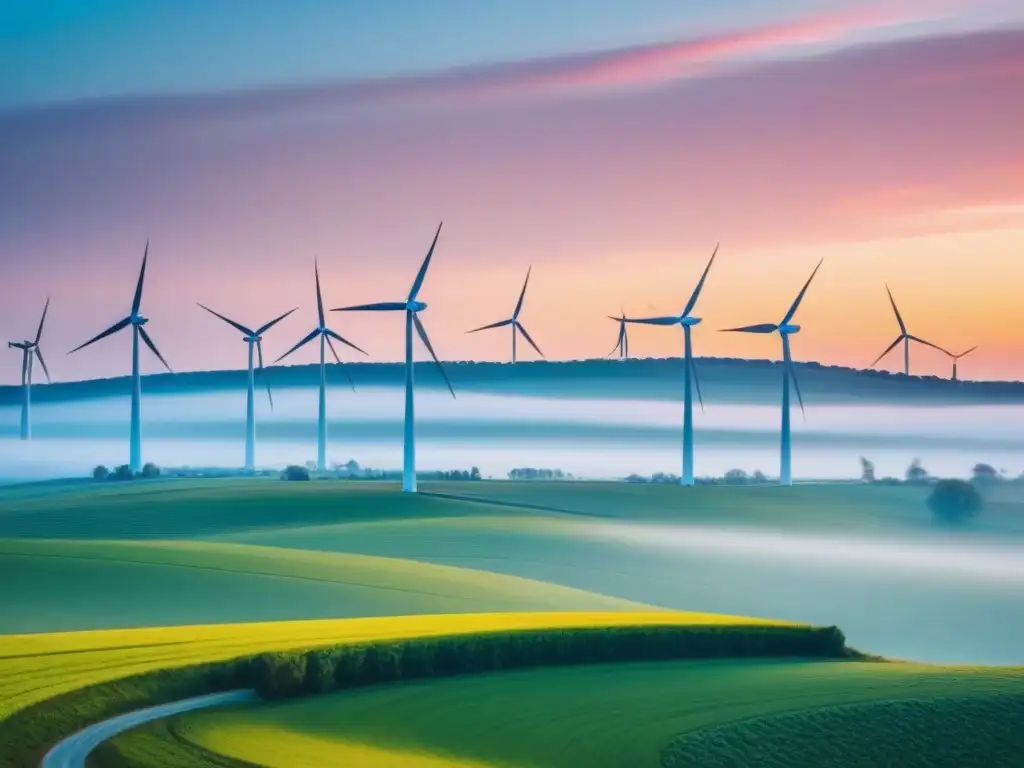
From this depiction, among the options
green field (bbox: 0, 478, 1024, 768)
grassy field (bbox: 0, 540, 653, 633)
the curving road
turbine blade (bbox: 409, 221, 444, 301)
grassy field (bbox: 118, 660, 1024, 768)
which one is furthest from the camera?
turbine blade (bbox: 409, 221, 444, 301)

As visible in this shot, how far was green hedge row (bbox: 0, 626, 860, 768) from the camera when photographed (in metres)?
21.9

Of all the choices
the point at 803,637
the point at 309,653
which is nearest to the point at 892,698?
the point at 803,637

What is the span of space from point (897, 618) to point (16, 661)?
32282 millimetres

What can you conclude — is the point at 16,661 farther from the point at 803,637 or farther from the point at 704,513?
the point at 704,513

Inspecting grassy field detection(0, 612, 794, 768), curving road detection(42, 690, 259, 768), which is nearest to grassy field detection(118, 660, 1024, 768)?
curving road detection(42, 690, 259, 768)

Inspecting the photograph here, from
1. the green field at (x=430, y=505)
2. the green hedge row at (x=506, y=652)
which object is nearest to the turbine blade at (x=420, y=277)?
the green field at (x=430, y=505)

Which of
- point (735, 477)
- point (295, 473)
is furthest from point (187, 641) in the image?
point (735, 477)

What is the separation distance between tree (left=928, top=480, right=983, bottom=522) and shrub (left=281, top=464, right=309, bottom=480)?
4172 centimetres

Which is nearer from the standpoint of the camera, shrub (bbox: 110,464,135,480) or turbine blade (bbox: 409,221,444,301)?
turbine blade (bbox: 409,221,444,301)

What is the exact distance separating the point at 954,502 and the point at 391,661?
76.0m

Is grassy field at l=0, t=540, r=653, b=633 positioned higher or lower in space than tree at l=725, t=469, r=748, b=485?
lower

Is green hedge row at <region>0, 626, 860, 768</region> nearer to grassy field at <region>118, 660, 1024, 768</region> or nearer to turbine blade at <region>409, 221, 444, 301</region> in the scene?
grassy field at <region>118, 660, 1024, 768</region>

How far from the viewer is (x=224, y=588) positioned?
43.6 metres

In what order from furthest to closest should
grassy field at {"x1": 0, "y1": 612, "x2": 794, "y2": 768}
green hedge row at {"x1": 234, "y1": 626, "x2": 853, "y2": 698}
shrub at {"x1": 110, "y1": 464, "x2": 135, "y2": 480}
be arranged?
shrub at {"x1": 110, "y1": 464, "x2": 135, "y2": 480} < green hedge row at {"x1": 234, "y1": 626, "x2": 853, "y2": 698} < grassy field at {"x1": 0, "y1": 612, "x2": 794, "y2": 768}
